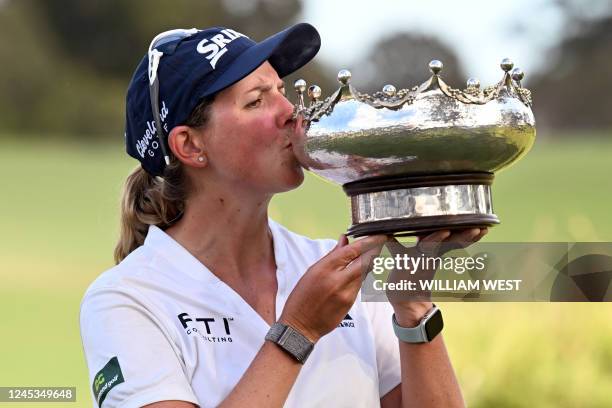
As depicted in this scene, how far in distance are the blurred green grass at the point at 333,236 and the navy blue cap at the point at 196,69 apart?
1.11 ft

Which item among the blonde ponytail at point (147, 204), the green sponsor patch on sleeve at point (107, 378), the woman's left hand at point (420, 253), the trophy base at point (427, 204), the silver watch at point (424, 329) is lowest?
the green sponsor patch on sleeve at point (107, 378)

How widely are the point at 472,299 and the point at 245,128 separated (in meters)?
0.54

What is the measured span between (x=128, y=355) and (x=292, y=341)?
0.30 meters

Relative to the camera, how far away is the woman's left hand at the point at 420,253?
76.2 inches

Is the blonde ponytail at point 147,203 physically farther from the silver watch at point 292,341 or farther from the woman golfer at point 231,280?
the silver watch at point 292,341

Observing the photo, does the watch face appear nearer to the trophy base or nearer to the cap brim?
the trophy base

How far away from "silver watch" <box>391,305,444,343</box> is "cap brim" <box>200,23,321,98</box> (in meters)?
0.57

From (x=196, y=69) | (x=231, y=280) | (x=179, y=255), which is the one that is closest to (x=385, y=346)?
(x=231, y=280)

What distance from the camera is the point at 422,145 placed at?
184 cm

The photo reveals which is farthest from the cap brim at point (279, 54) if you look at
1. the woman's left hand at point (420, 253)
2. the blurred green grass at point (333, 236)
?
the blurred green grass at point (333, 236)

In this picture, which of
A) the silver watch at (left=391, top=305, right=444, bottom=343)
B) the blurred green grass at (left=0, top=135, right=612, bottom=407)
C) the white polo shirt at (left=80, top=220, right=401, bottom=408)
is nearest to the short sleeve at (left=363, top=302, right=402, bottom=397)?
the white polo shirt at (left=80, top=220, right=401, bottom=408)

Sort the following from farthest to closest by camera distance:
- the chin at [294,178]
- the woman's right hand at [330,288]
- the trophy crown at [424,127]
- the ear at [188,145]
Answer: the ear at [188,145] < the chin at [294,178] < the woman's right hand at [330,288] < the trophy crown at [424,127]

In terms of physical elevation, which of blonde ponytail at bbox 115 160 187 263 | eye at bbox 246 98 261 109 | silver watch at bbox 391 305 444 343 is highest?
eye at bbox 246 98 261 109

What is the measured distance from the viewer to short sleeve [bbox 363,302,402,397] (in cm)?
228
